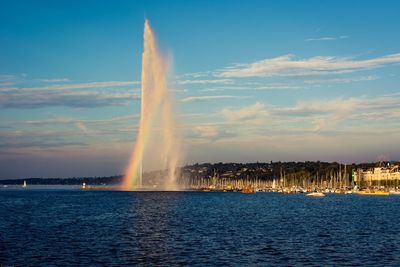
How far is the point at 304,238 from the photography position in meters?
51.0

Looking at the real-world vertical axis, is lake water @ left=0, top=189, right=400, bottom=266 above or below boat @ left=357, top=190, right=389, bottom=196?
above

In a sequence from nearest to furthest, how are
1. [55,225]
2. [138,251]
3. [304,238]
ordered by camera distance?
[138,251] → [304,238] → [55,225]

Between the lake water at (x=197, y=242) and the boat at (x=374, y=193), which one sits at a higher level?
the lake water at (x=197, y=242)

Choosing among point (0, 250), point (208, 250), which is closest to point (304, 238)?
point (208, 250)

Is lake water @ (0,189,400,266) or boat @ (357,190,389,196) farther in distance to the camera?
boat @ (357,190,389,196)

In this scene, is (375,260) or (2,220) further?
(2,220)

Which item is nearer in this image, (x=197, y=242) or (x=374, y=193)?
(x=197, y=242)

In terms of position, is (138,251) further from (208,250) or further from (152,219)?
(152,219)

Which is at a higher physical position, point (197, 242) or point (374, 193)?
point (197, 242)

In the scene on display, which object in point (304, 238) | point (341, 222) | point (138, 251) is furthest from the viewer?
point (341, 222)

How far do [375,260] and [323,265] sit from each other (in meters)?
4.36

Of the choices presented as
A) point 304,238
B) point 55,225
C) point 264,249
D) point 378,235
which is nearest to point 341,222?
point 378,235

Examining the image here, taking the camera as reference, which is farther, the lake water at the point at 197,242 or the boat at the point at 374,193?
the boat at the point at 374,193

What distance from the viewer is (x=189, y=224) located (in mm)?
66062
